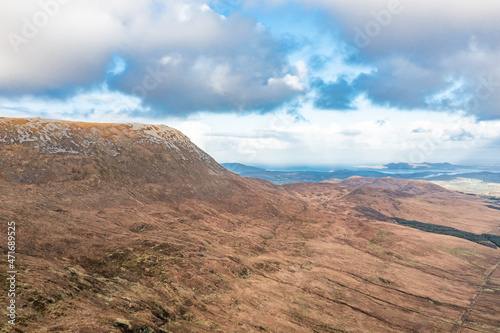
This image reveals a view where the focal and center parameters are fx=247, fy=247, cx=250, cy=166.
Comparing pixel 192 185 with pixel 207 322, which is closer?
pixel 207 322

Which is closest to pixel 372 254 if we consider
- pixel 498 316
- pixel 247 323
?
pixel 498 316

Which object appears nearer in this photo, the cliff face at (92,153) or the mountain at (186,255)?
the mountain at (186,255)

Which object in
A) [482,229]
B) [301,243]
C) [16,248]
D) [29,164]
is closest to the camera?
[16,248]

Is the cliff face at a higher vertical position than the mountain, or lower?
higher

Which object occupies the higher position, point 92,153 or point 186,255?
point 92,153

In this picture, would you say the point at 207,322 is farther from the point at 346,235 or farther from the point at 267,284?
the point at 346,235

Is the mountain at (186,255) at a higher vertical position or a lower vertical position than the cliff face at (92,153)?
lower

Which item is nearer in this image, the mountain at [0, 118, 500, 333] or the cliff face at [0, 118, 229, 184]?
the mountain at [0, 118, 500, 333]

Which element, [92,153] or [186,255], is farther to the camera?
[92,153]
